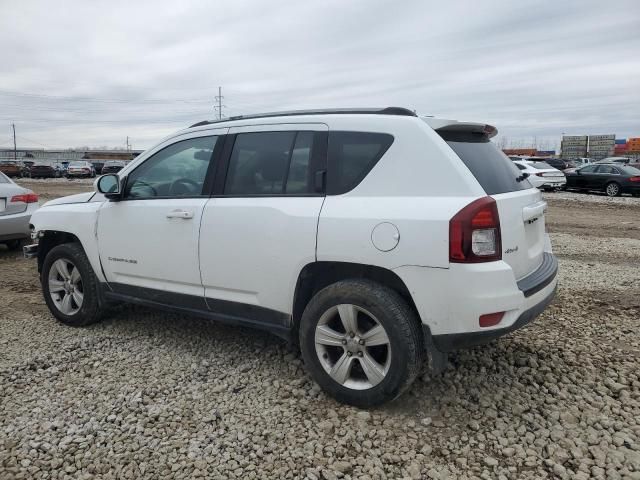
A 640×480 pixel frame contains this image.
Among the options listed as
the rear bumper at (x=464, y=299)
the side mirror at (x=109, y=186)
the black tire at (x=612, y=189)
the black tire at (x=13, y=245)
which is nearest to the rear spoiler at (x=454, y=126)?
the rear bumper at (x=464, y=299)

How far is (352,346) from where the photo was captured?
3.20 metres

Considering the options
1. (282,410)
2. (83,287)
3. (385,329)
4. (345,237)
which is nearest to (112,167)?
(83,287)

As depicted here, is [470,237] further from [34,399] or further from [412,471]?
[34,399]

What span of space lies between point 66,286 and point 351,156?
3099mm

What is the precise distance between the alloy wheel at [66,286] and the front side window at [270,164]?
1963mm

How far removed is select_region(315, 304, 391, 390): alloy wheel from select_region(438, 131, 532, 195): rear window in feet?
3.50

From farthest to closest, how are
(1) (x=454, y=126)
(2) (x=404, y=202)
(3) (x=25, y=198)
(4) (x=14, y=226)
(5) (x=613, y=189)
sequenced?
(5) (x=613, y=189), (3) (x=25, y=198), (4) (x=14, y=226), (1) (x=454, y=126), (2) (x=404, y=202)

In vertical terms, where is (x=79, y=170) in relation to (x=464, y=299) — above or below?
above

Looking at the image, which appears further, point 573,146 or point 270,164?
point 573,146

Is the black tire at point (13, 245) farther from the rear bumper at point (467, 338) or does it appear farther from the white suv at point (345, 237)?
the rear bumper at point (467, 338)

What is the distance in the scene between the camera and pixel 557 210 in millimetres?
15312

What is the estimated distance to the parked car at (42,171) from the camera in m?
39.0

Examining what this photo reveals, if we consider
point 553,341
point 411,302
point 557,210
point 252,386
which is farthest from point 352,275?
point 557,210

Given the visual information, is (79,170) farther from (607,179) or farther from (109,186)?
(109,186)
